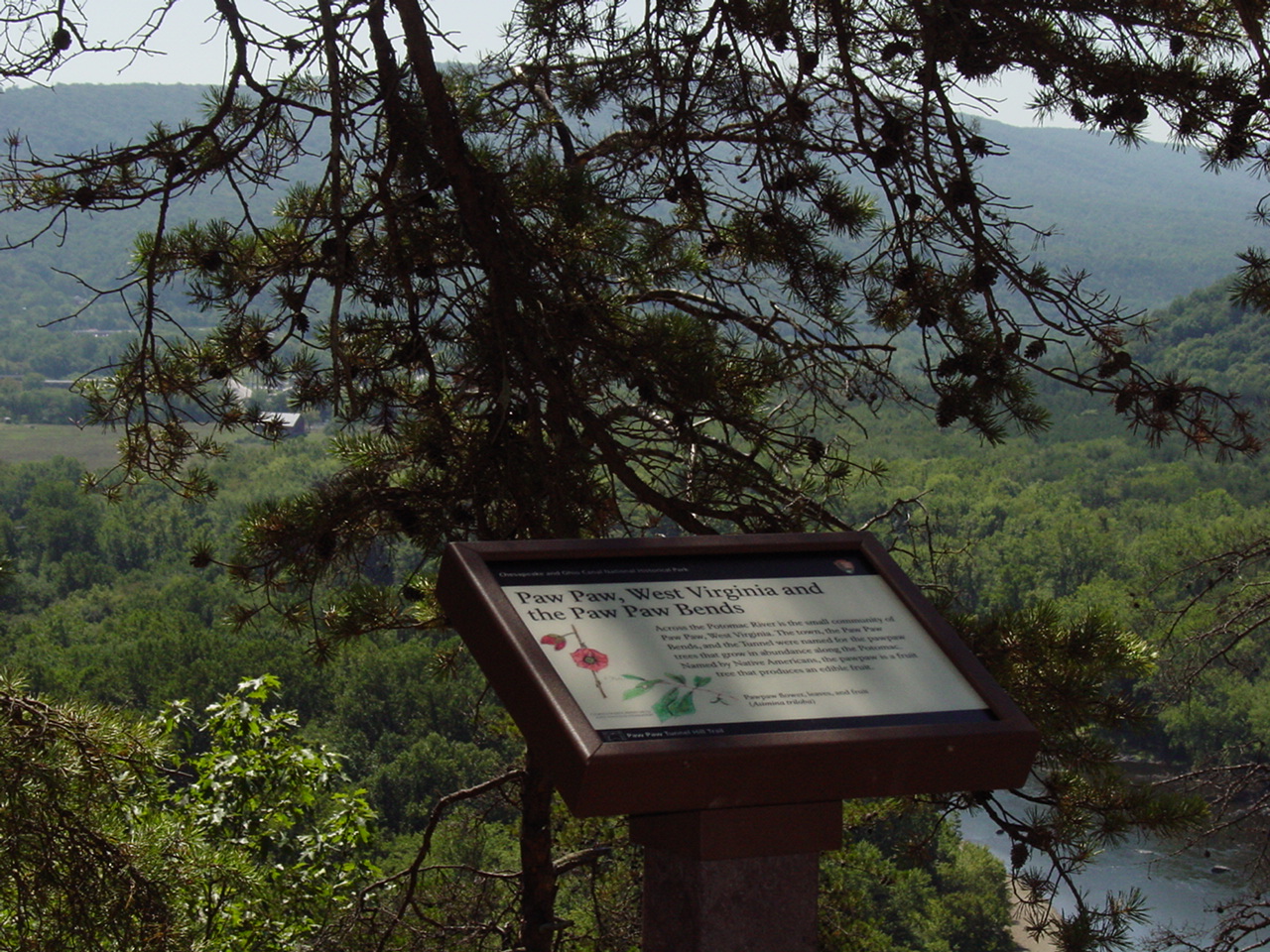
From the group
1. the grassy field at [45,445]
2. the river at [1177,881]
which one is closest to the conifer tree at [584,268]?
the river at [1177,881]

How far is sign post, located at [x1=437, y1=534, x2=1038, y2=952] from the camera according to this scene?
127 cm

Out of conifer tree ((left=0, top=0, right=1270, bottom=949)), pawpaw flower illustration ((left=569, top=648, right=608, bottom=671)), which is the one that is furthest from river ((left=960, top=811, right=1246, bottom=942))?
pawpaw flower illustration ((left=569, top=648, right=608, bottom=671))

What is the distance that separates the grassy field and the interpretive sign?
66949 millimetres

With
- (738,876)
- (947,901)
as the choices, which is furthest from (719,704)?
(947,901)

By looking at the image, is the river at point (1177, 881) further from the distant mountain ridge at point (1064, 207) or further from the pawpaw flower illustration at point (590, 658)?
the distant mountain ridge at point (1064, 207)

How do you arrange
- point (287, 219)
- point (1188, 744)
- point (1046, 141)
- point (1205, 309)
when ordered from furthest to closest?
point (1046, 141) < point (1205, 309) < point (1188, 744) < point (287, 219)

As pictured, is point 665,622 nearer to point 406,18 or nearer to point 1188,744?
point 406,18

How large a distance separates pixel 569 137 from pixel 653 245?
731mm

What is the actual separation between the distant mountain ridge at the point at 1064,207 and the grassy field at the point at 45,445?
264 inches

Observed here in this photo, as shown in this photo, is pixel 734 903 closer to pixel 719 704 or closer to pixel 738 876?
pixel 738 876

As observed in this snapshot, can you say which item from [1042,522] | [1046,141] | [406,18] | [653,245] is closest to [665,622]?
[653,245]

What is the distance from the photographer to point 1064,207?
128 meters

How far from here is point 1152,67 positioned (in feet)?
8.32

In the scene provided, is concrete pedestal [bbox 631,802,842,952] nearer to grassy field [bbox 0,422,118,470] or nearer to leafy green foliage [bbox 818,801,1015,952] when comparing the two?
leafy green foliage [bbox 818,801,1015,952]
